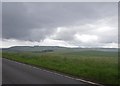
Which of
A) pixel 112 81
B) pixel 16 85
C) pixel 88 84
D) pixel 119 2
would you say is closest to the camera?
pixel 16 85

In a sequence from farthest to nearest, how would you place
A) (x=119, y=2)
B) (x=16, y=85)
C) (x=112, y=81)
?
(x=119, y=2) < (x=112, y=81) < (x=16, y=85)

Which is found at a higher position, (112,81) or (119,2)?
(119,2)

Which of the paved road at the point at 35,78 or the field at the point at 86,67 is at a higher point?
the field at the point at 86,67

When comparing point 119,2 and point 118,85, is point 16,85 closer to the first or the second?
point 118,85

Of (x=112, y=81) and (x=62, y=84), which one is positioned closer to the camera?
(x=62, y=84)

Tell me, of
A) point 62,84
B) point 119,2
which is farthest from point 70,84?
point 119,2

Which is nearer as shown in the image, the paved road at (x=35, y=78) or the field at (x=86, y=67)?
the paved road at (x=35, y=78)

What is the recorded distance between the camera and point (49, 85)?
37.5 feet

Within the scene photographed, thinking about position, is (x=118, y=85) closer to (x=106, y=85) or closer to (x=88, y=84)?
(x=106, y=85)

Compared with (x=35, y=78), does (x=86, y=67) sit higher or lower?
higher

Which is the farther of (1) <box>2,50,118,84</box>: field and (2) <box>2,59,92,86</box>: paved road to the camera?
(1) <box>2,50,118,84</box>: field

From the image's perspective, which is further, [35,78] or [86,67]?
[86,67]

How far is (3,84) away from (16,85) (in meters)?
0.75

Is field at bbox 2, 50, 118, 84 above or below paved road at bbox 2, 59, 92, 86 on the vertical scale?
above
